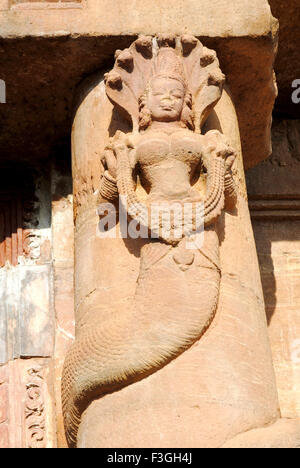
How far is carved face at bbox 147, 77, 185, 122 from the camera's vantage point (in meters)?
5.82

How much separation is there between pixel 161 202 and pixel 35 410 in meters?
1.63

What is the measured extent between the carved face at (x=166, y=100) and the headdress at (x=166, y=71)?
2.4 inches

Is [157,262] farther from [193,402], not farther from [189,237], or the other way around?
[193,402]

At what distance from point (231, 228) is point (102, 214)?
667 mm

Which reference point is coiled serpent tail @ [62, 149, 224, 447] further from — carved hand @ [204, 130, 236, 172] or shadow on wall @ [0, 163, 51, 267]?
shadow on wall @ [0, 163, 51, 267]

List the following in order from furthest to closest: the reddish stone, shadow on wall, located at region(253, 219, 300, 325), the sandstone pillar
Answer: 1. shadow on wall, located at region(253, 219, 300, 325)
2. the reddish stone
3. the sandstone pillar

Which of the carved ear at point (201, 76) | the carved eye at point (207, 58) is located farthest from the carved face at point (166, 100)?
the carved eye at point (207, 58)

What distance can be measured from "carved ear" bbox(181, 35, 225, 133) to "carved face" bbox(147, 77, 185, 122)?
123 mm

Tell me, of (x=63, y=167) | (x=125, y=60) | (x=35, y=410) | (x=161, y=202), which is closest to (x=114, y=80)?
(x=125, y=60)

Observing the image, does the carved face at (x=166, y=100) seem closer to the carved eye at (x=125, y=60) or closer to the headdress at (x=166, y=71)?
the headdress at (x=166, y=71)

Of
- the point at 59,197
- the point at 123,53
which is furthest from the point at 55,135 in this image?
the point at 123,53

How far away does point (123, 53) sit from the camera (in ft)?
19.7

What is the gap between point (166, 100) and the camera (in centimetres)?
582

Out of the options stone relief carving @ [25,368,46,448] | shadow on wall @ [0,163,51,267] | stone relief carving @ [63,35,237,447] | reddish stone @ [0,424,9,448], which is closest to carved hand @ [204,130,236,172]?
stone relief carving @ [63,35,237,447]
